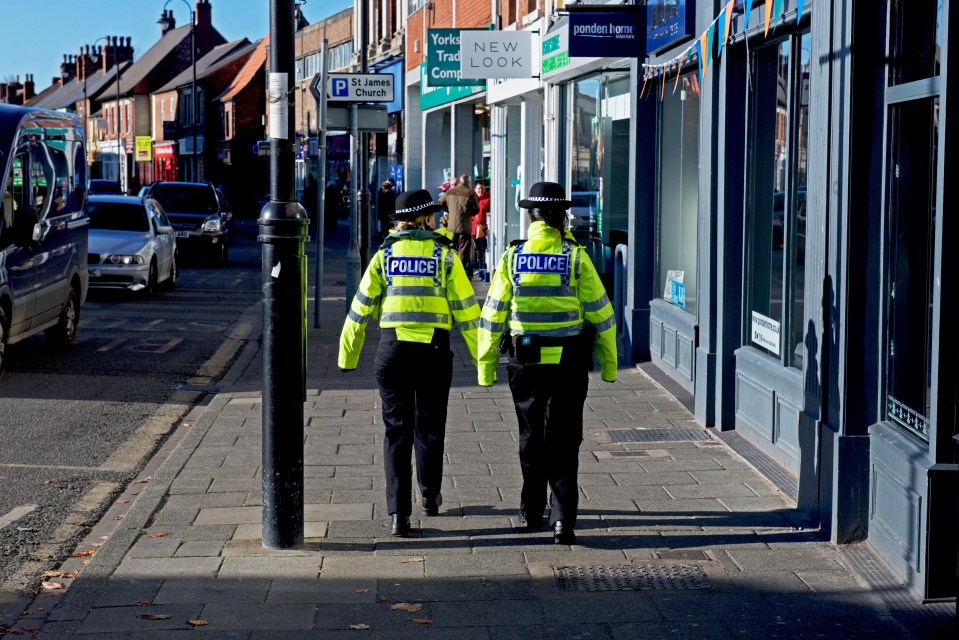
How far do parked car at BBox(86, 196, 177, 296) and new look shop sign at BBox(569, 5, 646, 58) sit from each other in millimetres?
9458

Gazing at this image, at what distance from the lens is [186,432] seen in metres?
9.83

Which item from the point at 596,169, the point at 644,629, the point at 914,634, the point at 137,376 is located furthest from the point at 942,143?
the point at 596,169

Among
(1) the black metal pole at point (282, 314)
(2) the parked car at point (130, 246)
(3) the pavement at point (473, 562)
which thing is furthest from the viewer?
(2) the parked car at point (130, 246)

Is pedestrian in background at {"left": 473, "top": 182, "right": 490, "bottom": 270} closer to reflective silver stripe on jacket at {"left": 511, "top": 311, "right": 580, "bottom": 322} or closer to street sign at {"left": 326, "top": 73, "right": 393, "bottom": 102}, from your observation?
street sign at {"left": 326, "top": 73, "right": 393, "bottom": 102}

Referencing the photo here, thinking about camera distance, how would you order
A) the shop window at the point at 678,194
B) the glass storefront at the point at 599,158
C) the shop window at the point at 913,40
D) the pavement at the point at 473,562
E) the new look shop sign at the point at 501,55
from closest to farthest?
the pavement at the point at 473,562, the shop window at the point at 913,40, the shop window at the point at 678,194, the glass storefront at the point at 599,158, the new look shop sign at the point at 501,55

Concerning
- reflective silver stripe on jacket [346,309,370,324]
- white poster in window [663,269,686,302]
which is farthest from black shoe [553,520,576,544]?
white poster in window [663,269,686,302]

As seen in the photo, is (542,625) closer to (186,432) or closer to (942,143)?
(942,143)

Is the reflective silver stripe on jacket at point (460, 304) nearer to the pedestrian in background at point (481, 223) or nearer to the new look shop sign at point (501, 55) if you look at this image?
the new look shop sign at point (501, 55)

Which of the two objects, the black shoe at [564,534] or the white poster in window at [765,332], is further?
the white poster in window at [765,332]

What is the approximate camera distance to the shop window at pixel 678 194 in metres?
11.7

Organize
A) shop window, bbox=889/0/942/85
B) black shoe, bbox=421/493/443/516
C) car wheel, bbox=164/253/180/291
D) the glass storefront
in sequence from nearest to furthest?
1. shop window, bbox=889/0/942/85
2. black shoe, bbox=421/493/443/516
3. the glass storefront
4. car wheel, bbox=164/253/180/291

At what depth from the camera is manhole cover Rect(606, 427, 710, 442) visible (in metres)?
9.26

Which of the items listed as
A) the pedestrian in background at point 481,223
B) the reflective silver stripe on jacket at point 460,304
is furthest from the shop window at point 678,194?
the pedestrian in background at point 481,223

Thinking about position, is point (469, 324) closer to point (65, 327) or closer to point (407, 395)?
point (407, 395)
